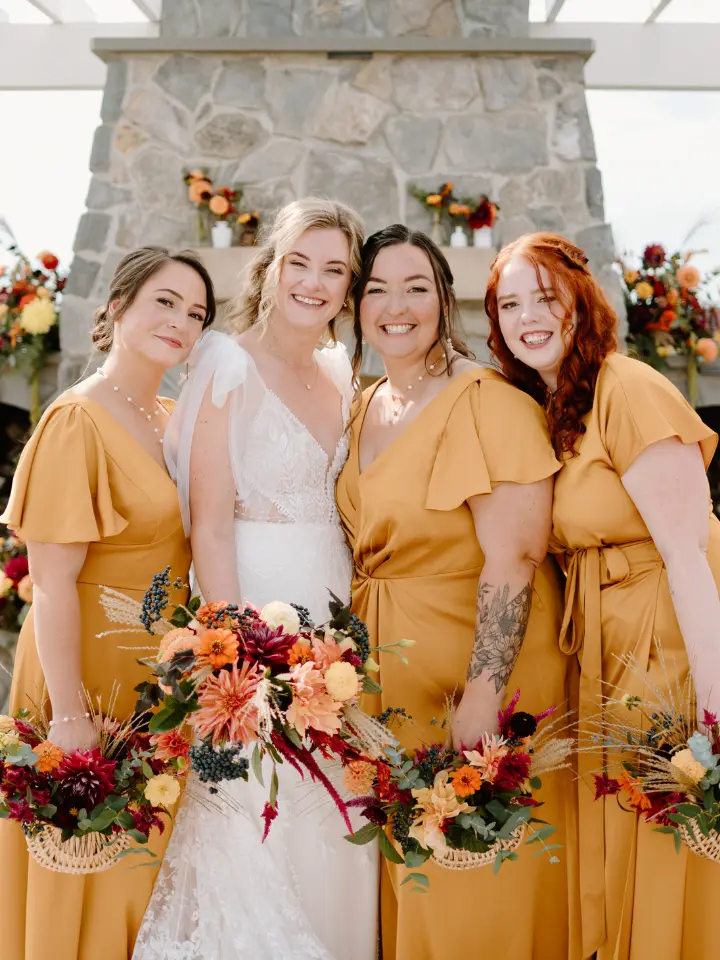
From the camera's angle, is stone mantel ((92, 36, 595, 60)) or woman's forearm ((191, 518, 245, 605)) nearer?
woman's forearm ((191, 518, 245, 605))

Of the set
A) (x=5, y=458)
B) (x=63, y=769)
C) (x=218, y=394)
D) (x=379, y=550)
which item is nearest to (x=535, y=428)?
(x=379, y=550)

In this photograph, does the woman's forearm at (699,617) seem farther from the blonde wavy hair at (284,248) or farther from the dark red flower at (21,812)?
the dark red flower at (21,812)

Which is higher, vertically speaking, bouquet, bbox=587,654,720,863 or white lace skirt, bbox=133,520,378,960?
bouquet, bbox=587,654,720,863

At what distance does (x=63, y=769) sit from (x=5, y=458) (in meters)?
5.04

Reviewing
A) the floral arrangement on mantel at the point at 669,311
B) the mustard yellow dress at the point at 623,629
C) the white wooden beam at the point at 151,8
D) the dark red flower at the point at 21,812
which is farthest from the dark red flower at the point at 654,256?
the dark red flower at the point at 21,812

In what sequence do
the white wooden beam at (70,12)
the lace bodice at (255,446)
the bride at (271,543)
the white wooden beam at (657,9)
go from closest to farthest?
1. the bride at (271,543)
2. the lace bodice at (255,446)
3. the white wooden beam at (657,9)
4. the white wooden beam at (70,12)

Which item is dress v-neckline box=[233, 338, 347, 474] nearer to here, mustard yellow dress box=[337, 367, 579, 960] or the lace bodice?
the lace bodice

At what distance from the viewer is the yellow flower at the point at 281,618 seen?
1.86 m

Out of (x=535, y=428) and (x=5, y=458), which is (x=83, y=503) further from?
(x=5, y=458)

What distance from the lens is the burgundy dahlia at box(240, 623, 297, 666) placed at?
179 centimetres

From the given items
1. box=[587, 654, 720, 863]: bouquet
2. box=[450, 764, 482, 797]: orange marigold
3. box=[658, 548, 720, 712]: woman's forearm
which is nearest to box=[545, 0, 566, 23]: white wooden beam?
box=[658, 548, 720, 712]: woman's forearm

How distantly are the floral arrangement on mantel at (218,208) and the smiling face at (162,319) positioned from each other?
9.26 ft

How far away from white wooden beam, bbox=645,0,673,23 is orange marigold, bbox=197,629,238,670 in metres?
5.70

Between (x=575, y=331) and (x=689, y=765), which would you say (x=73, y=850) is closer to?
(x=689, y=765)
